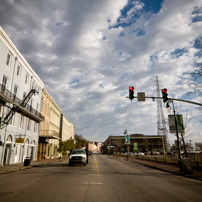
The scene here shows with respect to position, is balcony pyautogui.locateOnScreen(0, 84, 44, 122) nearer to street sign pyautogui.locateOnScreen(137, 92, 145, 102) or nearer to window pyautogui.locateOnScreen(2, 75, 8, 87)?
window pyautogui.locateOnScreen(2, 75, 8, 87)

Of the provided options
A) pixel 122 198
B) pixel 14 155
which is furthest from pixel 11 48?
pixel 122 198

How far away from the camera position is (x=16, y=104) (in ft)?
75.7

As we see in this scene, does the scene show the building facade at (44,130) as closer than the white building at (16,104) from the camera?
No

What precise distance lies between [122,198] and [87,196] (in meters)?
1.29

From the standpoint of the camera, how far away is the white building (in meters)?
20.8

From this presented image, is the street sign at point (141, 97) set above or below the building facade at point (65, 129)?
below

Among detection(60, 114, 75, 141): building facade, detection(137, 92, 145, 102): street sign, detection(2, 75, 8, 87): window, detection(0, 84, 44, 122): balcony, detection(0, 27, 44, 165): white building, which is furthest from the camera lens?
detection(60, 114, 75, 141): building facade

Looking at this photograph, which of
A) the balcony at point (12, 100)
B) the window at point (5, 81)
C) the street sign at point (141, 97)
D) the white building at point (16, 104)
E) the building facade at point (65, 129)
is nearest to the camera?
the street sign at point (141, 97)

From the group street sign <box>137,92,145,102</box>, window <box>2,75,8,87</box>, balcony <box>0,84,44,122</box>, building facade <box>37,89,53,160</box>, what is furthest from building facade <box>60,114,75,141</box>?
street sign <box>137,92,145,102</box>

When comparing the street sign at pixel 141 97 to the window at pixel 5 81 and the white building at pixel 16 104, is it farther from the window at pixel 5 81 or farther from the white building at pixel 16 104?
the window at pixel 5 81

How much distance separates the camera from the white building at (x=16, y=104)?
821 inches

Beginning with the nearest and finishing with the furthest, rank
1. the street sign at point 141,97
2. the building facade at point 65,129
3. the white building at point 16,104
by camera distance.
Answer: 1. the street sign at point 141,97
2. the white building at point 16,104
3. the building facade at point 65,129

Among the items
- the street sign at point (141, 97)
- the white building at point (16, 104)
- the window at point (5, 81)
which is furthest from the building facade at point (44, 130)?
the street sign at point (141, 97)

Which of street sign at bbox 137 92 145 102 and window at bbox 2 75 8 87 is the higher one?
window at bbox 2 75 8 87
